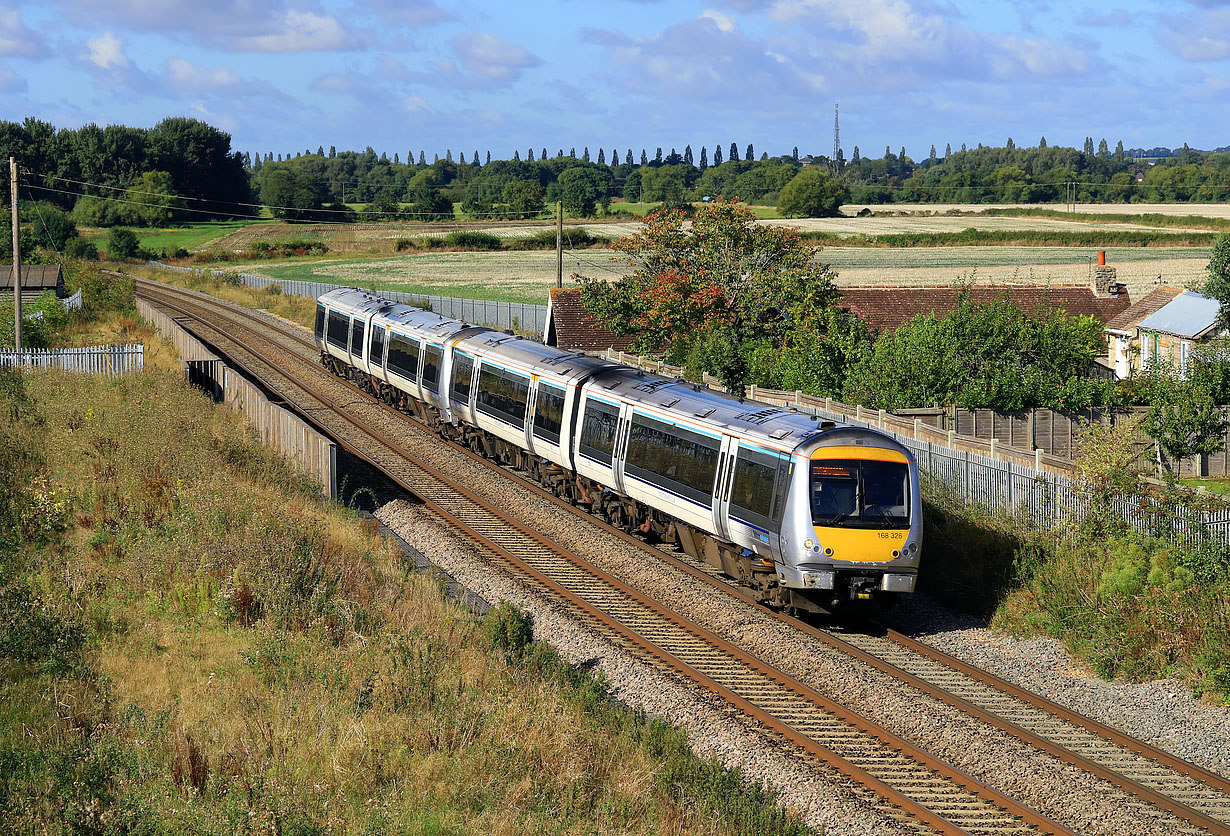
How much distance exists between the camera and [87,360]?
31.1m

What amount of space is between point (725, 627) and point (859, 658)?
2053mm

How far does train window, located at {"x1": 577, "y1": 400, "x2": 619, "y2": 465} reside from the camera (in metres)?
21.1

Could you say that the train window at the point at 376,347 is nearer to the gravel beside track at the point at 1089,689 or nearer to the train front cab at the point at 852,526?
the gravel beside track at the point at 1089,689

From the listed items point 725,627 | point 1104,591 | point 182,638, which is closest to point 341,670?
point 182,638

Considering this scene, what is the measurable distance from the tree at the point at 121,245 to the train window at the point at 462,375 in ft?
286

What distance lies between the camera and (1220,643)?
13680 mm

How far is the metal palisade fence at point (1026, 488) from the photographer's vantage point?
15.7 meters

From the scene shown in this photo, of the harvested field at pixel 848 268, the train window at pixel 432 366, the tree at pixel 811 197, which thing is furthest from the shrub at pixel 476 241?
the train window at pixel 432 366

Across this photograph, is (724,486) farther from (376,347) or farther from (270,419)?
(376,347)

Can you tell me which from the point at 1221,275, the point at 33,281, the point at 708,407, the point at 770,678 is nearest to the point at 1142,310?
the point at 1221,275

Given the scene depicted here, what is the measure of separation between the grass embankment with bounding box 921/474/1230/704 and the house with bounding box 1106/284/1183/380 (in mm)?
26045

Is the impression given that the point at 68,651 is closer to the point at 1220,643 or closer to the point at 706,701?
the point at 706,701

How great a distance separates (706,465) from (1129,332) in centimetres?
3006

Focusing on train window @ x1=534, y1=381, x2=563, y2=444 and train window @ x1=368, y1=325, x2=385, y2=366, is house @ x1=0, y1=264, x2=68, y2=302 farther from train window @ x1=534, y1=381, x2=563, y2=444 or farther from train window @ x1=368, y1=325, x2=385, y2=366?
train window @ x1=534, y1=381, x2=563, y2=444
